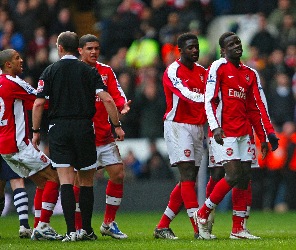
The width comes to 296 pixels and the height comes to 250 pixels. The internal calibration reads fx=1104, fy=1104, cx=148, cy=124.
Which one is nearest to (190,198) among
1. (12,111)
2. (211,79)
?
(211,79)

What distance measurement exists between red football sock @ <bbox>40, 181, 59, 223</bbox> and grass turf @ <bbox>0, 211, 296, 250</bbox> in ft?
1.27

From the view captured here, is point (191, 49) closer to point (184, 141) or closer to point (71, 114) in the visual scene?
point (184, 141)

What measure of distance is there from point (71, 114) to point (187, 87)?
1.50m

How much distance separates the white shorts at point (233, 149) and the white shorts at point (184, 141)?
46cm

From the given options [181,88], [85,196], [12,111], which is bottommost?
[85,196]

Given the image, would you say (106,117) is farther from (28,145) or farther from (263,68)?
(263,68)

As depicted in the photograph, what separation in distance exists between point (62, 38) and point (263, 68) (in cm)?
1029

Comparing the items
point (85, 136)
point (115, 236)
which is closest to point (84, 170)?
point (85, 136)

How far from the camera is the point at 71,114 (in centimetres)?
1296

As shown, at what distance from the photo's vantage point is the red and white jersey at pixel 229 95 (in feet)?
42.8

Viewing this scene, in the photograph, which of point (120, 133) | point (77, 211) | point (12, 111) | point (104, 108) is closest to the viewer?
point (120, 133)

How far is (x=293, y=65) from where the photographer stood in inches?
A: 902

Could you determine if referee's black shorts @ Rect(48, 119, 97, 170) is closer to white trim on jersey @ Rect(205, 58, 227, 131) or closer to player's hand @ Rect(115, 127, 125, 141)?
player's hand @ Rect(115, 127, 125, 141)

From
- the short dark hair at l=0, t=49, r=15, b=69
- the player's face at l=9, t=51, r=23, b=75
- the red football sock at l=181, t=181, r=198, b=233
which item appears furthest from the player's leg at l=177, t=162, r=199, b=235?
the short dark hair at l=0, t=49, r=15, b=69
